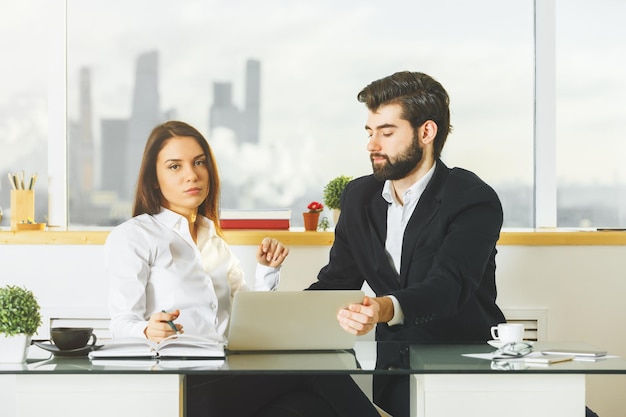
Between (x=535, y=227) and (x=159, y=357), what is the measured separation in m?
2.23

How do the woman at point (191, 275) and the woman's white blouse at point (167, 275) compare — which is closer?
the woman at point (191, 275)

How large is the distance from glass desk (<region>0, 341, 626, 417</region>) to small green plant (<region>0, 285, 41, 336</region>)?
9 centimetres

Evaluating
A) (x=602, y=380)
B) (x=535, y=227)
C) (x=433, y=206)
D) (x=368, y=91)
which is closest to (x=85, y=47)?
(x=368, y=91)

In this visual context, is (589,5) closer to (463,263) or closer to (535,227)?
(535,227)

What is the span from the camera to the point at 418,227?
2.71m

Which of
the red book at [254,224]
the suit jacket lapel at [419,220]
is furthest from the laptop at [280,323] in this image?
the red book at [254,224]

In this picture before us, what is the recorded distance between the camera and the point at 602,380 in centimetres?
352

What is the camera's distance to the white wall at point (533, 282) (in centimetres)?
345

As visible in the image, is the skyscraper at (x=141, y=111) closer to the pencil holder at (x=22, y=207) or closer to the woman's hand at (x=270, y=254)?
the pencil holder at (x=22, y=207)

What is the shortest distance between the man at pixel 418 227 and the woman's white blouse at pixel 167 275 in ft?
1.08

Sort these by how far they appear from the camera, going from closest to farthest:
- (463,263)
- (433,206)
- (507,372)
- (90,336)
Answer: (507,372), (90,336), (463,263), (433,206)

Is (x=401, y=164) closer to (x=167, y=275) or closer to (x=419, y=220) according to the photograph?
(x=419, y=220)

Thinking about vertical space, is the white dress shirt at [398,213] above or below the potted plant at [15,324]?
above

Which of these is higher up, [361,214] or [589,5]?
[589,5]
